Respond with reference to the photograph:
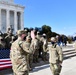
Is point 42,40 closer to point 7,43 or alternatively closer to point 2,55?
point 7,43

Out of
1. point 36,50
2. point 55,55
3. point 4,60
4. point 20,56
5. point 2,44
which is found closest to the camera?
point 20,56

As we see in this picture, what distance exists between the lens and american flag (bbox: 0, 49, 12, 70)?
35.4ft

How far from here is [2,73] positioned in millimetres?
10930

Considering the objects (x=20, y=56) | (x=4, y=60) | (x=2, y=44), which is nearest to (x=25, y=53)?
(x=20, y=56)

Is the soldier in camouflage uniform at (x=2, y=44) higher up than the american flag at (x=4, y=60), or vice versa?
the soldier in camouflage uniform at (x=2, y=44)

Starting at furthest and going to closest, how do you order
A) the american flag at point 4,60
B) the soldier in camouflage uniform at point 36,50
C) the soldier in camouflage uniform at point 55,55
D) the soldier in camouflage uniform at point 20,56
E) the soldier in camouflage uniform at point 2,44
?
the soldier in camouflage uniform at point 36,50
the soldier in camouflage uniform at point 2,44
the american flag at point 4,60
the soldier in camouflage uniform at point 55,55
the soldier in camouflage uniform at point 20,56

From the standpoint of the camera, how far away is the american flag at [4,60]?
10.8m

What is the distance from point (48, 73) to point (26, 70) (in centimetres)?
534

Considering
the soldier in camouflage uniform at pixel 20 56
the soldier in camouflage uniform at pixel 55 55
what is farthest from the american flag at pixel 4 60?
the soldier in camouflage uniform at pixel 20 56

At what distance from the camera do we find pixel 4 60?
446 inches

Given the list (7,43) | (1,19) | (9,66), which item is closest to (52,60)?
(9,66)

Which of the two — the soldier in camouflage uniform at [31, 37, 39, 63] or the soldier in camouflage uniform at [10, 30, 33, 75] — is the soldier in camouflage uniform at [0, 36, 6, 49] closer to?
the soldier in camouflage uniform at [31, 37, 39, 63]

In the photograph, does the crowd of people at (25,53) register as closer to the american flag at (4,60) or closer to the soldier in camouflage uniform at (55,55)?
the soldier in camouflage uniform at (55,55)

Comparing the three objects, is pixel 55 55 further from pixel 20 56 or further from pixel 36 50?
pixel 36 50
